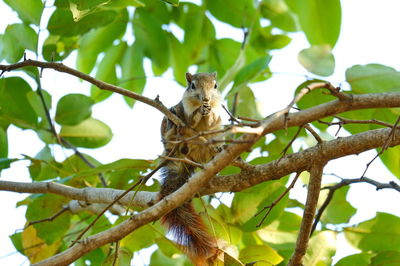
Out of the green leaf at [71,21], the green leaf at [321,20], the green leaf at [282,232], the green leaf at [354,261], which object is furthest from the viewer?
the green leaf at [282,232]

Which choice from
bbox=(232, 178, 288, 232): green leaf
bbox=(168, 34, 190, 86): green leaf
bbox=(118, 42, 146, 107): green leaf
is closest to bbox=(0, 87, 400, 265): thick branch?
bbox=(232, 178, 288, 232): green leaf

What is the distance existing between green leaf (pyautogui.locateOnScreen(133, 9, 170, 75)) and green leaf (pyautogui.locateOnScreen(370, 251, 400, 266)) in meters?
2.01

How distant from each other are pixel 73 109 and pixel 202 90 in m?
0.71

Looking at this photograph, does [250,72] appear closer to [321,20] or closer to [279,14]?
[321,20]

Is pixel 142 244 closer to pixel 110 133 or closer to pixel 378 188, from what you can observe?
pixel 110 133

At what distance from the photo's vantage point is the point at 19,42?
8.66 ft

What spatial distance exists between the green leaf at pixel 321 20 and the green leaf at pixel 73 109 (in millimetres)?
1416

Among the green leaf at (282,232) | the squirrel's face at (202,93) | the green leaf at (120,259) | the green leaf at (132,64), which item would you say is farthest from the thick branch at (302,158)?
the green leaf at (132,64)

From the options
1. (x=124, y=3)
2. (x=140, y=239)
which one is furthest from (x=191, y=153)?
(x=124, y=3)

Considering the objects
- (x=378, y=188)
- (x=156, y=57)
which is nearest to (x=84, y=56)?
(x=156, y=57)

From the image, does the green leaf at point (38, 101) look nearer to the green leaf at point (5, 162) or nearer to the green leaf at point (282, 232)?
the green leaf at point (5, 162)

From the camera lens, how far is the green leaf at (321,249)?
7.97ft

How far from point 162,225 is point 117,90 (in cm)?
88

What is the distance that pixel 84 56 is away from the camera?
3.74m
